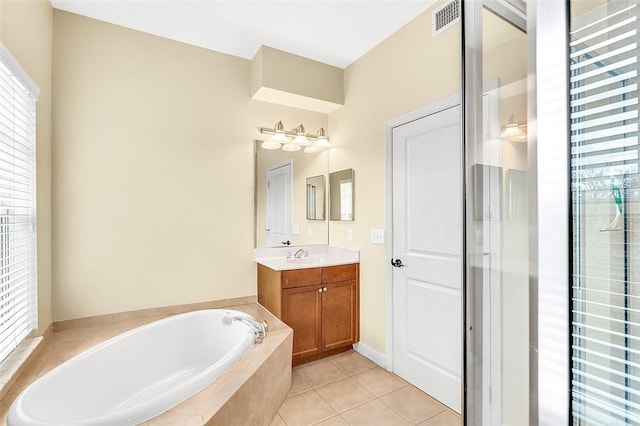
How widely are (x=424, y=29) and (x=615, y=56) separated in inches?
85.4

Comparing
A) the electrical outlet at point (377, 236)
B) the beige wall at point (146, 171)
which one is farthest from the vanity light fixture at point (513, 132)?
the beige wall at point (146, 171)

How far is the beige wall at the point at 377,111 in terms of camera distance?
7.22 ft

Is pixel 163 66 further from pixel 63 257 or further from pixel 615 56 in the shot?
pixel 615 56

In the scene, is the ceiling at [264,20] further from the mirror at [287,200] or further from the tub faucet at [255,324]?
the tub faucet at [255,324]

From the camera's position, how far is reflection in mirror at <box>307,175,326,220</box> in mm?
3371

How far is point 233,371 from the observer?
66.6 inches

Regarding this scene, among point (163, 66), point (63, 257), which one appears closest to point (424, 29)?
point (163, 66)

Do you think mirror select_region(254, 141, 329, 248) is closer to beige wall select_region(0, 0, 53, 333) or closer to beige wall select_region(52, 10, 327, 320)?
beige wall select_region(52, 10, 327, 320)

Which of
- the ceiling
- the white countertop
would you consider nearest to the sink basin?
the white countertop

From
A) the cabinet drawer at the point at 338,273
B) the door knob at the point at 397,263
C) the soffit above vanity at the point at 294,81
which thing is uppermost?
the soffit above vanity at the point at 294,81

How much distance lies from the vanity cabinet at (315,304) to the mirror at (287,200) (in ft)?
1.34

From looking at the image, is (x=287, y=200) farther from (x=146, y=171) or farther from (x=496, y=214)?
(x=496, y=214)

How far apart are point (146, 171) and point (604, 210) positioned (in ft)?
9.27

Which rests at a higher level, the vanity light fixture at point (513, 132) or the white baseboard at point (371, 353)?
the vanity light fixture at point (513, 132)
